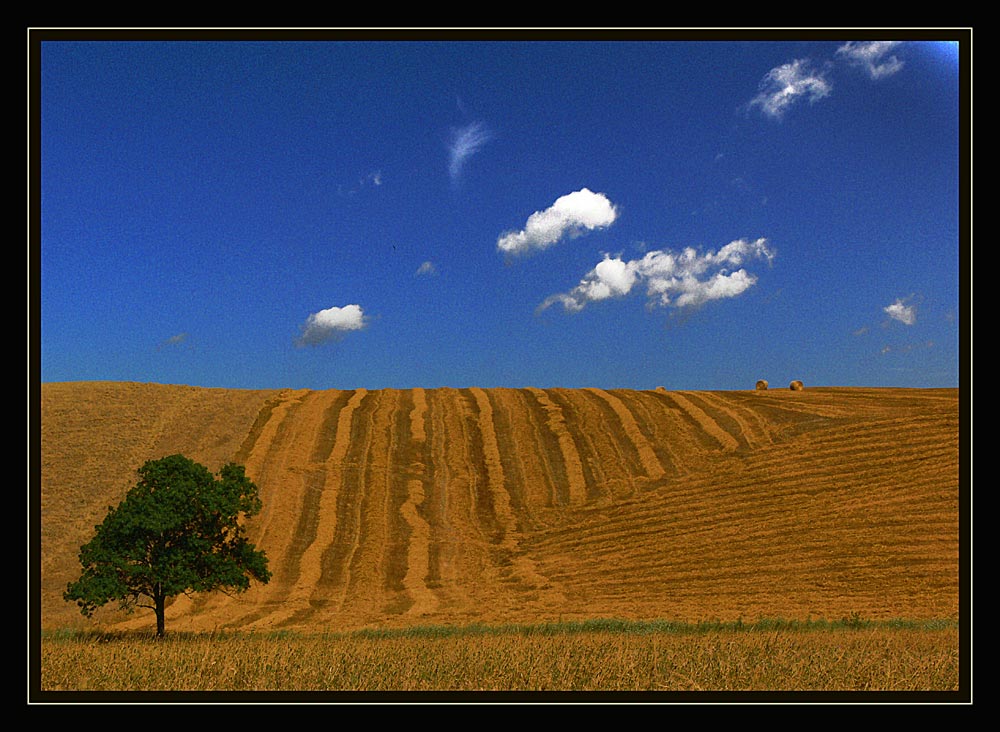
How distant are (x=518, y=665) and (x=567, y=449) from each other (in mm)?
36616

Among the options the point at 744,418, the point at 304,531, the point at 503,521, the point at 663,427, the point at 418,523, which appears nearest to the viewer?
the point at 304,531

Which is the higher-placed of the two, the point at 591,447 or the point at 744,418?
the point at 744,418

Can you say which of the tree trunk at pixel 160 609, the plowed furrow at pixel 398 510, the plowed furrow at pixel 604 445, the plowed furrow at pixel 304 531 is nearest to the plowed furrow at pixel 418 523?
the plowed furrow at pixel 398 510

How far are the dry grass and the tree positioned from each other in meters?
2.52

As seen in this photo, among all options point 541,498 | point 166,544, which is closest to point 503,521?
point 541,498

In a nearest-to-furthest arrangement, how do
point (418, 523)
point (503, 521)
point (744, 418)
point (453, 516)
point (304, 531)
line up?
point (304, 531) < point (418, 523) < point (503, 521) < point (453, 516) < point (744, 418)

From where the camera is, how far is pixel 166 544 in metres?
17.8

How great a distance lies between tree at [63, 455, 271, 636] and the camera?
17234 mm

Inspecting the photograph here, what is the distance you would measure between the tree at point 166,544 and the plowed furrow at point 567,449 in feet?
78.5

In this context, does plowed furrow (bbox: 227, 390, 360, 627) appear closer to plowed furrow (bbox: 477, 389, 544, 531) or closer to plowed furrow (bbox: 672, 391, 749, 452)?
plowed furrow (bbox: 477, 389, 544, 531)

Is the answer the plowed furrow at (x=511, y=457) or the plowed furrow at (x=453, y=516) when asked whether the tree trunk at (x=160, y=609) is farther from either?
the plowed furrow at (x=511, y=457)

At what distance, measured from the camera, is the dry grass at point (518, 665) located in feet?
30.7

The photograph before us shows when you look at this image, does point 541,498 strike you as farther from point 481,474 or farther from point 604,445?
point 604,445
